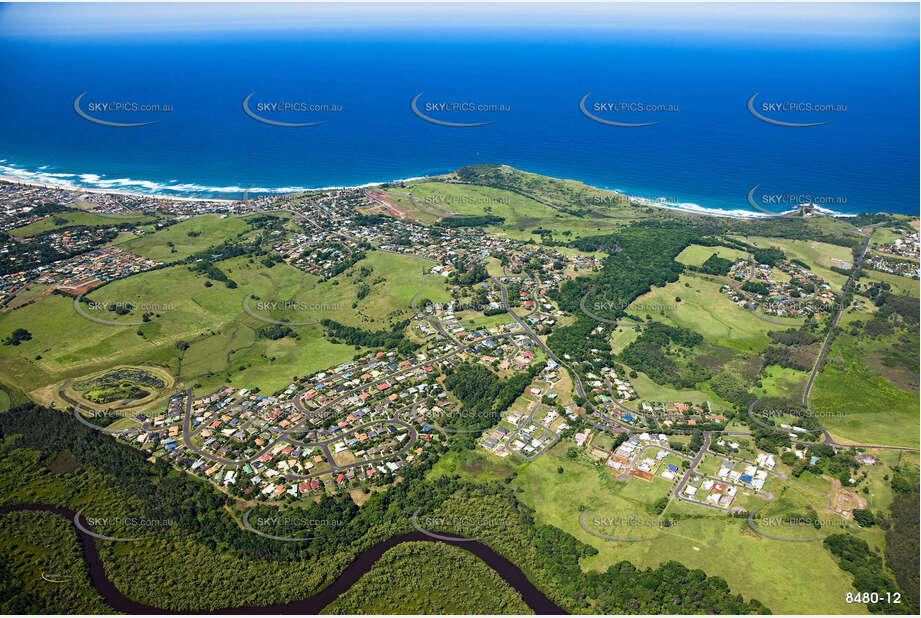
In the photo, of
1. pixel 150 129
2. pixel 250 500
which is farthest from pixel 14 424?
pixel 150 129

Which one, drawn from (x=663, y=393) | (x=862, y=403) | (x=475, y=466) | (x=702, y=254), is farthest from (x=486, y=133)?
(x=475, y=466)

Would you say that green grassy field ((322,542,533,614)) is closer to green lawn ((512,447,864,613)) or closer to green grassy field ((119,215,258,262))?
green lawn ((512,447,864,613))

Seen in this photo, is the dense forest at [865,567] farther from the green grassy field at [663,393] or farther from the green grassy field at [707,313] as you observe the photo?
the green grassy field at [707,313]

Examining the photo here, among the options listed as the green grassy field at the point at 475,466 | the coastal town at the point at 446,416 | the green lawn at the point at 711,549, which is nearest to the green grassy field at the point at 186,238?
the coastal town at the point at 446,416

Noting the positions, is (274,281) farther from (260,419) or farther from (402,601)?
(402,601)

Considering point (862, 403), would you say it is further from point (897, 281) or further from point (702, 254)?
point (702, 254)
